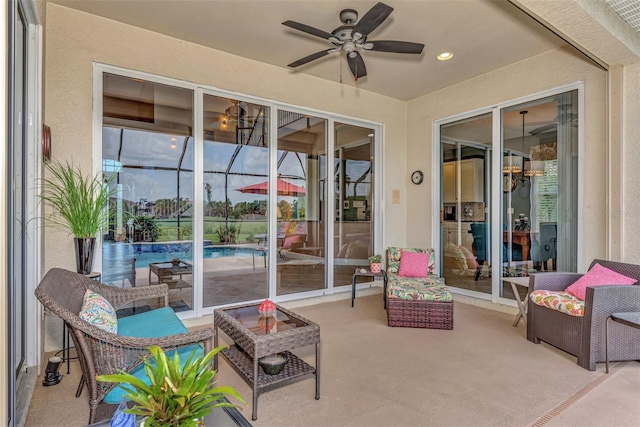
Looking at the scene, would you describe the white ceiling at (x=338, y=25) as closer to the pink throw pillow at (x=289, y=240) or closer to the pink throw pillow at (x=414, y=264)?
the pink throw pillow at (x=289, y=240)

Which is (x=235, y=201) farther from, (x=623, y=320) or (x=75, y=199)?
(x=623, y=320)

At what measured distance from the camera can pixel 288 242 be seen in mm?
4887

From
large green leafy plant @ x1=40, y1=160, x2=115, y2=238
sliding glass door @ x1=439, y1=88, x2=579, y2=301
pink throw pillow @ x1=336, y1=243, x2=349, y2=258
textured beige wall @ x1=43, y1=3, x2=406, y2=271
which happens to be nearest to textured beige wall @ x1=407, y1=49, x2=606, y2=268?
sliding glass door @ x1=439, y1=88, x2=579, y2=301

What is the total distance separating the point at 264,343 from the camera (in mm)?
2152

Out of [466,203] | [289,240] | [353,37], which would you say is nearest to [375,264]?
[289,240]

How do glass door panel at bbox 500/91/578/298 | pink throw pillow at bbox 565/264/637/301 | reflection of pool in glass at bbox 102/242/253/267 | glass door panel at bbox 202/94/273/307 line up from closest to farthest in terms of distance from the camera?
pink throw pillow at bbox 565/264/637/301
reflection of pool in glass at bbox 102/242/253/267
glass door panel at bbox 500/91/578/298
glass door panel at bbox 202/94/273/307

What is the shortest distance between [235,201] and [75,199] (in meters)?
1.84

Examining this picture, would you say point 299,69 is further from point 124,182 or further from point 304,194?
point 124,182

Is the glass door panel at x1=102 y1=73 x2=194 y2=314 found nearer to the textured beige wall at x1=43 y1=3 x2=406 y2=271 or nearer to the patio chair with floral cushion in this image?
the textured beige wall at x1=43 y1=3 x2=406 y2=271

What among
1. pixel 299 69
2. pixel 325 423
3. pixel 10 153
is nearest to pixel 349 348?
pixel 325 423

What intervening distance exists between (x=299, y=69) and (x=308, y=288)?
9.85ft

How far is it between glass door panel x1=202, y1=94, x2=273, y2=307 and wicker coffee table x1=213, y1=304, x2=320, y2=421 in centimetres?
163

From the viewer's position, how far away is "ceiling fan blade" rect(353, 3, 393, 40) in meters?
2.39

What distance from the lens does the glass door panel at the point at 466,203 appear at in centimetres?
477
